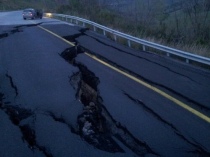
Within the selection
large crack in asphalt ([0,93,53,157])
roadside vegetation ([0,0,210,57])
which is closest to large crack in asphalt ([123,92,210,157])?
large crack in asphalt ([0,93,53,157])

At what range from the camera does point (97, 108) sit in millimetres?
6379

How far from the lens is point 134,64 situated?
33.1ft

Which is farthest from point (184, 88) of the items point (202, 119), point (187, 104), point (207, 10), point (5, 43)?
point (207, 10)

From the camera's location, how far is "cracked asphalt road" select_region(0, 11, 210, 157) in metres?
4.68

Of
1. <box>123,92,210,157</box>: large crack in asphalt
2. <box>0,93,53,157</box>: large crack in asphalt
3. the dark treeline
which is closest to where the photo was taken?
<box>123,92,210,157</box>: large crack in asphalt

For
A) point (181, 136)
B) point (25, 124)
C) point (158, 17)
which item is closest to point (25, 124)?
point (25, 124)

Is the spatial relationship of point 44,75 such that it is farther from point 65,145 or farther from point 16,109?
point 65,145

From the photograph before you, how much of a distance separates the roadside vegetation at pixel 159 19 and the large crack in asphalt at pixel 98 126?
6.88m

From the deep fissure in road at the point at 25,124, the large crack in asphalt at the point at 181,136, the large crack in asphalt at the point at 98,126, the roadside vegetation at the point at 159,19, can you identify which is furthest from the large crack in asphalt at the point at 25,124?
the roadside vegetation at the point at 159,19

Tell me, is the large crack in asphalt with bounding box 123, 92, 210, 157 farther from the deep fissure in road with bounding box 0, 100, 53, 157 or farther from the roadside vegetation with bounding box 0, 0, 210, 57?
the roadside vegetation with bounding box 0, 0, 210, 57

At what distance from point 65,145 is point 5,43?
34.2ft

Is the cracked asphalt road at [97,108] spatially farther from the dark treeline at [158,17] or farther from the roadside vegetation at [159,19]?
the dark treeline at [158,17]

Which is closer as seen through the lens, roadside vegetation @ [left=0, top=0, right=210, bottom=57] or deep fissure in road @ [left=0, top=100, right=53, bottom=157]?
deep fissure in road @ [left=0, top=100, right=53, bottom=157]

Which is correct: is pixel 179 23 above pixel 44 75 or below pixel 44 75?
below
